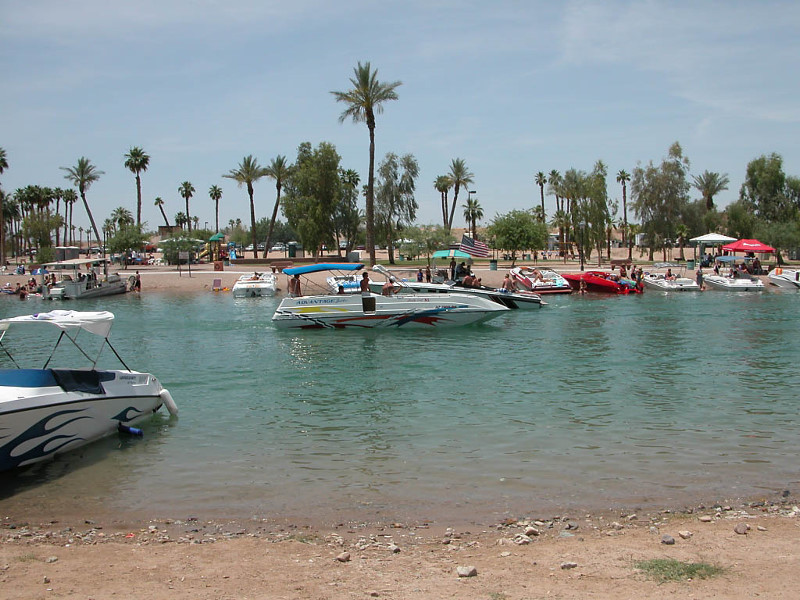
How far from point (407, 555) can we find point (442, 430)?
19.1 ft

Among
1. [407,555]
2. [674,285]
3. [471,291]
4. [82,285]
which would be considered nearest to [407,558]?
[407,555]

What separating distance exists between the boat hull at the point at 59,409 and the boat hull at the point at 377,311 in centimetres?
1425

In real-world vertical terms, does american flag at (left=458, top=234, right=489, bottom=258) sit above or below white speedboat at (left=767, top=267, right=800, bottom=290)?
above

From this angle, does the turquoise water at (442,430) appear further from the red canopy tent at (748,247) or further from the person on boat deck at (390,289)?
the red canopy tent at (748,247)

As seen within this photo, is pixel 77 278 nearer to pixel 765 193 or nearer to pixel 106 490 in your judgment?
pixel 106 490

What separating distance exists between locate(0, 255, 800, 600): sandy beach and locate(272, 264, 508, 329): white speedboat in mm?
18615

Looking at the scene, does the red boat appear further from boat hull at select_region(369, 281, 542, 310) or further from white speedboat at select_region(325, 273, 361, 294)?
white speedboat at select_region(325, 273, 361, 294)

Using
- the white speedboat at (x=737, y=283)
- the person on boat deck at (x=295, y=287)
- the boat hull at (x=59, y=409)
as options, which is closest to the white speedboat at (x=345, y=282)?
the person on boat deck at (x=295, y=287)

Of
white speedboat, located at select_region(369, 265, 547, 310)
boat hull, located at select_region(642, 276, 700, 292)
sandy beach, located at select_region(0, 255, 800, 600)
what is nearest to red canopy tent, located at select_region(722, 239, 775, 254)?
boat hull, located at select_region(642, 276, 700, 292)

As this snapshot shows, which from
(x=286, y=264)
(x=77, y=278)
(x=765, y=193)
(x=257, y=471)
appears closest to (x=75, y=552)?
(x=257, y=471)

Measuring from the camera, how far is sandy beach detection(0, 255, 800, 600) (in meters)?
6.41

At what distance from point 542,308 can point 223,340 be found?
18.1 metres

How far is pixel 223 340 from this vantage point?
26.5m

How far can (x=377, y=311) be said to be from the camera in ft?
90.2
